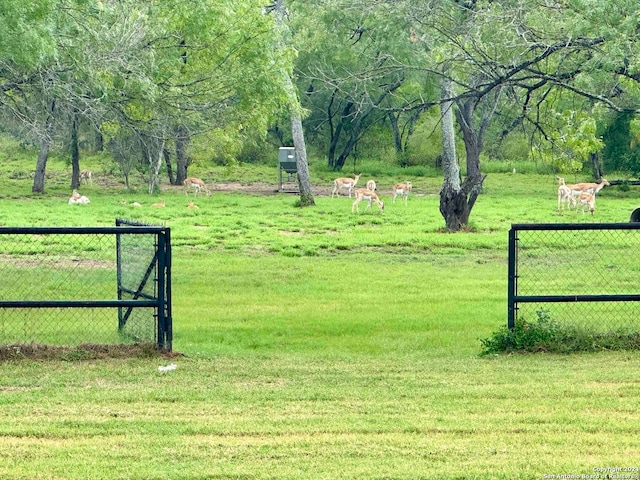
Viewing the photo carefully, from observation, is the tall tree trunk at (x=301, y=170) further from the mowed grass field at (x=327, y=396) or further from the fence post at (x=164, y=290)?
the fence post at (x=164, y=290)

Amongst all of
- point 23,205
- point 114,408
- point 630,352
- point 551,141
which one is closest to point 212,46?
point 551,141

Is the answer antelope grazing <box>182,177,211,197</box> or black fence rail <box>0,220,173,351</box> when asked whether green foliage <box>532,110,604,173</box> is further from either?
antelope grazing <box>182,177,211,197</box>

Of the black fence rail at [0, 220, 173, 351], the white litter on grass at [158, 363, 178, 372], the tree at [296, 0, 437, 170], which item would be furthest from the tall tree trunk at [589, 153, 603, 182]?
the white litter on grass at [158, 363, 178, 372]

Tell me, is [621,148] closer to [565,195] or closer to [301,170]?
[565,195]

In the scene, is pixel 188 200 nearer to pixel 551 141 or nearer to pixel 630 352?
pixel 551 141

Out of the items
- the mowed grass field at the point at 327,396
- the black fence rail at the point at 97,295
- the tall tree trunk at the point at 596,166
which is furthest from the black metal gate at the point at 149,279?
the tall tree trunk at the point at 596,166

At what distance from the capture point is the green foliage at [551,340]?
1077cm

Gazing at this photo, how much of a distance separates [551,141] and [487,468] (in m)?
9.44

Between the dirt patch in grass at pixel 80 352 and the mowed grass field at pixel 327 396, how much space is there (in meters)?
0.17

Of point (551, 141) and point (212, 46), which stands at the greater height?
point (212, 46)

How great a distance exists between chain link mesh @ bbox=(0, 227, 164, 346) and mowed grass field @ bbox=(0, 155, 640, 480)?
2.44 ft

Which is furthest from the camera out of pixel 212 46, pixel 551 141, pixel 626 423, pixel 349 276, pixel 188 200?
pixel 188 200

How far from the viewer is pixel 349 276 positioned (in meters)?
19.2

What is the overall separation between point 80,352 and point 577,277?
34.6 feet
